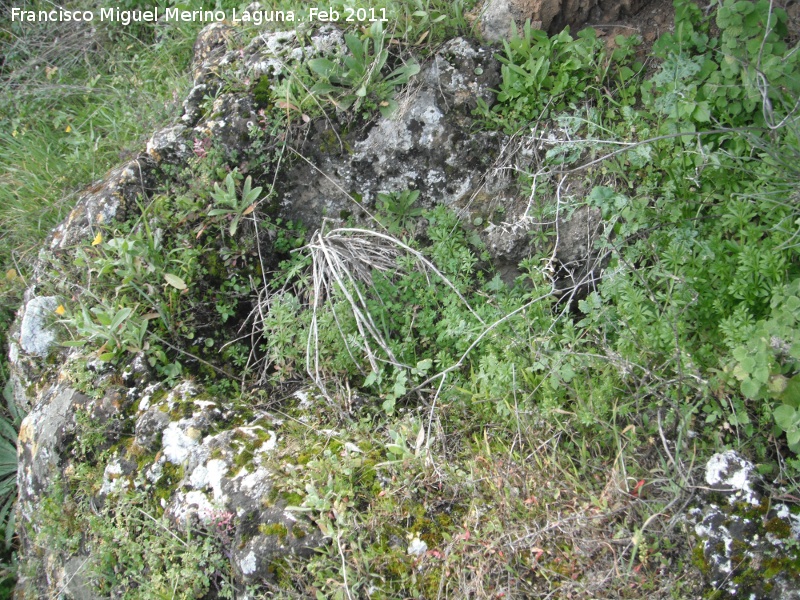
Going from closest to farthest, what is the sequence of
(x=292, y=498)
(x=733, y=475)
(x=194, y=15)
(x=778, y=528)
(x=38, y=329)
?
1. (x=778, y=528)
2. (x=733, y=475)
3. (x=292, y=498)
4. (x=38, y=329)
5. (x=194, y=15)

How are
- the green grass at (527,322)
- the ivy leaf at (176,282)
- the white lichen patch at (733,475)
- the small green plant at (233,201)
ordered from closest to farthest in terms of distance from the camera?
the white lichen patch at (733,475)
the green grass at (527,322)
the ivy leaf at (176,282)
the small green plant at (233,201)

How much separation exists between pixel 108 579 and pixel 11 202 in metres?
3.38

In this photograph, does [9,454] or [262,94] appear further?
[9,454]

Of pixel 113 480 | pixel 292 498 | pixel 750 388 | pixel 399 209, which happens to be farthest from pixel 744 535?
pixel 113 480

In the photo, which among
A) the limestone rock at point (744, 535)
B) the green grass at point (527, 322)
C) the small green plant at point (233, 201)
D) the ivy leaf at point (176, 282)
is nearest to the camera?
the limestone rock at point (744, 535)

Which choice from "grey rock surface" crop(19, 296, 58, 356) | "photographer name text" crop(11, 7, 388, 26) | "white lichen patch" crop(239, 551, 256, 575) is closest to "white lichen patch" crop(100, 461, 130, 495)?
"white lichen patch" crop(239, 551, 256, 575)

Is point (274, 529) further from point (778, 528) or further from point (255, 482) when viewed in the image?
point (778, 528)

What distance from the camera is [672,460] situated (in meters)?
2.12

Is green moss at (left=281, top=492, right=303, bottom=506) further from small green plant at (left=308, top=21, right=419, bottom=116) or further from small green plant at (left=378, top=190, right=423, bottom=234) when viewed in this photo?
small green plant at (left=308, top=21, right=419, bottom=116)

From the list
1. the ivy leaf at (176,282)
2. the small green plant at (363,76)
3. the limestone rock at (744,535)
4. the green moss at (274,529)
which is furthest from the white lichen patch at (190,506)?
the small green plant at (363,76)

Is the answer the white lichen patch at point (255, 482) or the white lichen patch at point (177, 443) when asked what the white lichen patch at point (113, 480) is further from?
the white lichen patch at point (255, 482)

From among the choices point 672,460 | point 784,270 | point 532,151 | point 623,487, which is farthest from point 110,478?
point 784,270

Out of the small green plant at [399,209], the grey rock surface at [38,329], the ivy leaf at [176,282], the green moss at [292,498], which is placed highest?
the small green plant at [399,209]

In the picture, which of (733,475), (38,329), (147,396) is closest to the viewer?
(733,475)
